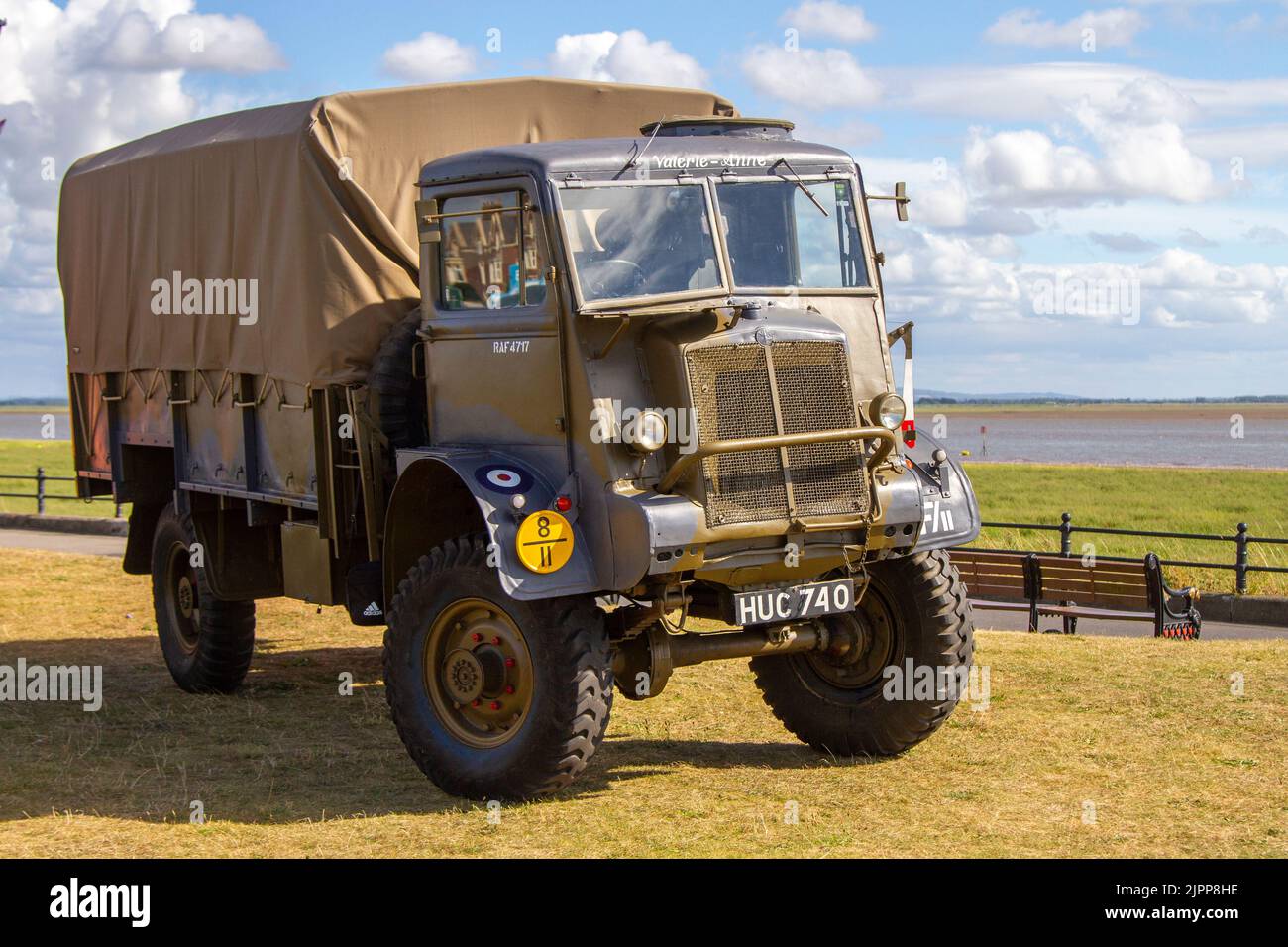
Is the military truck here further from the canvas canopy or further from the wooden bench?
the wooden bench

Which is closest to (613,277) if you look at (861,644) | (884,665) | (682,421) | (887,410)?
(682,421)

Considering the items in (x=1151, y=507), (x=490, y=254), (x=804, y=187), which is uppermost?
(x=804, y=187)

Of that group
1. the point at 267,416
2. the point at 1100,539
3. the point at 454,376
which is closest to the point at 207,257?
the point at 267,416

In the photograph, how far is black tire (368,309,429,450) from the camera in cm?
979

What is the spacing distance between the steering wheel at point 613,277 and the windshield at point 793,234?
59 cm

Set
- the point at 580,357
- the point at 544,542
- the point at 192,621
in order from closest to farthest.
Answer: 1. the point at 544,542
2. the point at 580,357
3. the point at 192,621

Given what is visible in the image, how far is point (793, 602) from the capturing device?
27.8ft

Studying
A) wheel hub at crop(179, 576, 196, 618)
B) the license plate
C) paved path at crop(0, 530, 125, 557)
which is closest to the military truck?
the license plate

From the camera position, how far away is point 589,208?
28.0ft

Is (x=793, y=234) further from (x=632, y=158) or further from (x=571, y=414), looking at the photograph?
(x=571, y=414)

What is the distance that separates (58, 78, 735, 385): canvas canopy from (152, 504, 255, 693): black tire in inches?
57.4

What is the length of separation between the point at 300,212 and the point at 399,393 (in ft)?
4.76

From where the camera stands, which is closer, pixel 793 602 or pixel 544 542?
pixel 544 542
